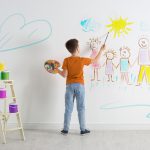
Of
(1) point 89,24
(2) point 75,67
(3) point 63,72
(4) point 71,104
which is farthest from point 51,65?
(1) point 89,24

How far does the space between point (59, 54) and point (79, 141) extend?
913 millimetres

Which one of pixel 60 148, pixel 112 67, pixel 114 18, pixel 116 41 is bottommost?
pixel 60 148

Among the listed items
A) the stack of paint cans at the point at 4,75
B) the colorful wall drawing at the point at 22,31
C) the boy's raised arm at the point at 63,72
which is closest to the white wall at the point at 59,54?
the colorful wall drawing at the point at 22,31

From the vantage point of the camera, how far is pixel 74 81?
3.21 meters

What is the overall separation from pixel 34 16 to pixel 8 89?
799 millimetres

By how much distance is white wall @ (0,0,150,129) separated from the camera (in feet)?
10.8

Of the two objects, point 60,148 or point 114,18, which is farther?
point 114,18

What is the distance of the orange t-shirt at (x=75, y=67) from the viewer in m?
3.19

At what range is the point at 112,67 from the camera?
335 centimetres

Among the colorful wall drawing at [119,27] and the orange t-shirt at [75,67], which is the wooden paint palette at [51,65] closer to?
the orange t-shirt at [75,67]

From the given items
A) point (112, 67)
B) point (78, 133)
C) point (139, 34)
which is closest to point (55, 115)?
point (78, 133)

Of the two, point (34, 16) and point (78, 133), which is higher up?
point (34, 16)

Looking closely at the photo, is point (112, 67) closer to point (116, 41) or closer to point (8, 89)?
point (116, 41)

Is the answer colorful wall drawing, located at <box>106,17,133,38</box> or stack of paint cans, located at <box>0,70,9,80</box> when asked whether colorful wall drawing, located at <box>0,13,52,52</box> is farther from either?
colorful wall drawing, located at <box>106,17,133,38</box>
